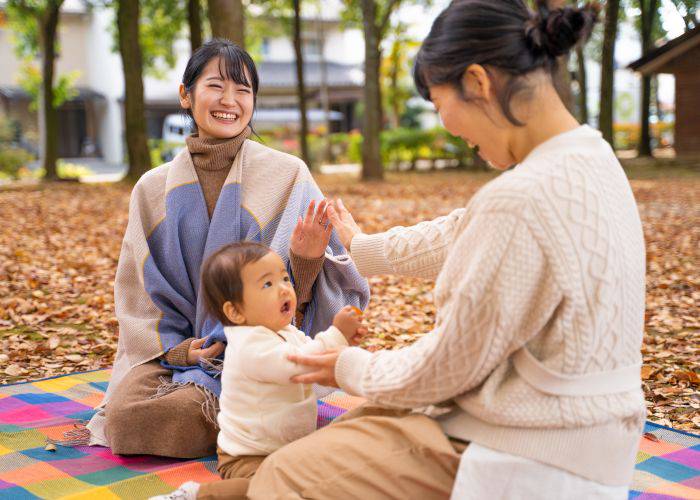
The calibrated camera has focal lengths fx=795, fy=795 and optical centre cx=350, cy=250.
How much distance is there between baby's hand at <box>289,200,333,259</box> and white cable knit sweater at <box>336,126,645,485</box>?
46.9 inches

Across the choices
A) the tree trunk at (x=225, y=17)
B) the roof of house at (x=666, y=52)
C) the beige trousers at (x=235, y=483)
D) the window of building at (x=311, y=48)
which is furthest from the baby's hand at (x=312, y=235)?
the window of building at (x=311, y=48)

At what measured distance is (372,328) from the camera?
6125mm

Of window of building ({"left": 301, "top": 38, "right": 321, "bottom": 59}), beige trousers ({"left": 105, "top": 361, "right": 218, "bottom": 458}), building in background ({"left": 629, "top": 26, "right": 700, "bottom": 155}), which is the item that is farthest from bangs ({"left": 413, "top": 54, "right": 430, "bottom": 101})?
window of building ({"left": 301, "top": 38, "right": 321, "bottom": 59})

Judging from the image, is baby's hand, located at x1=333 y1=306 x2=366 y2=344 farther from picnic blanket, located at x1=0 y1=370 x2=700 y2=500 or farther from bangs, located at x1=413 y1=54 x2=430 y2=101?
picnic blanket, located at x1=0 y1=370 x2=700 y2=500

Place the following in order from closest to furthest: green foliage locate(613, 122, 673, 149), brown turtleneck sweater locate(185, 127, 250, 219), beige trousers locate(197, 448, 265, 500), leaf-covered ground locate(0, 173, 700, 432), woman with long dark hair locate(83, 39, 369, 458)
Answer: beige trousers locate(197, 448, 265, 500) → woman with long dark hair locate(83, 39, 369, 458) → brown turtleneck sweater locate(185, 127, 250, 219) → leaf-covered ground locate(0, 173, 700, 432) → green foliage locate(613, 122, 673, 149)

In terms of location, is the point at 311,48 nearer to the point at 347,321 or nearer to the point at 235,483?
the point at 347,321

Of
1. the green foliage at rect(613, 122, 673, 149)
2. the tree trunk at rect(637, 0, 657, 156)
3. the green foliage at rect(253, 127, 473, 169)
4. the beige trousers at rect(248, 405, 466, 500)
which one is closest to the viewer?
the beige trousers at rect(248, 405, 466, 500)

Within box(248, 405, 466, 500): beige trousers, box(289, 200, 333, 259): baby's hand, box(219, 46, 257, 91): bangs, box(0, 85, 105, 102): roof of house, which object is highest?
box(0, 85, 105, 102): roof of house

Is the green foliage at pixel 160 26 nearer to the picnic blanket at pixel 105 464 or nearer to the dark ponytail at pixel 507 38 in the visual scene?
the picnic blanket at pixel 105 464

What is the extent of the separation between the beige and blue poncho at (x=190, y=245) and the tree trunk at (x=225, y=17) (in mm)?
6847

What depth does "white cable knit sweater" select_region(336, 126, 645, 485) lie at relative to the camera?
1.92 metres

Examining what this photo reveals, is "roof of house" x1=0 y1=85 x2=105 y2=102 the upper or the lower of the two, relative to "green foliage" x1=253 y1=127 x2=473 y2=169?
upper

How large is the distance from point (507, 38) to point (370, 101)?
15.6 m

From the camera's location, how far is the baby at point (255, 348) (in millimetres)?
2600
